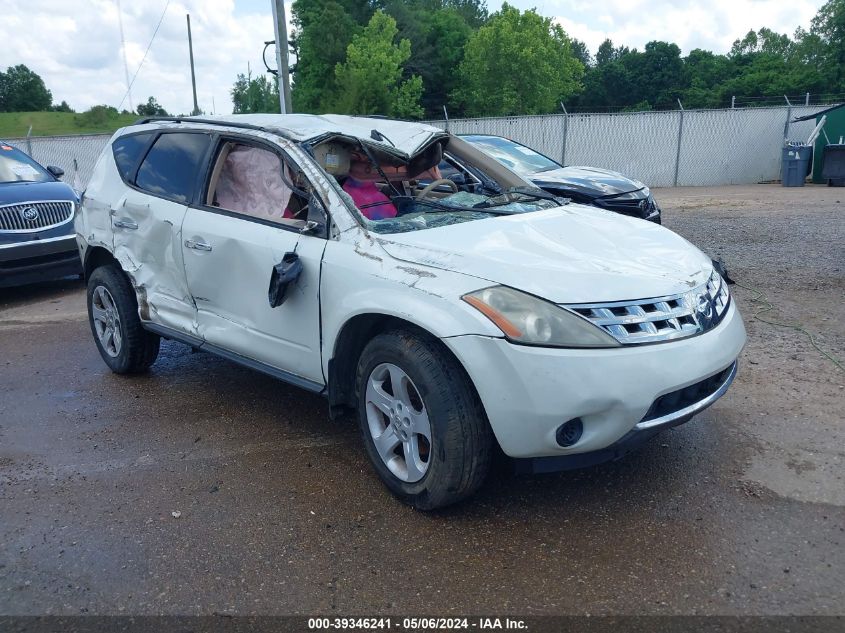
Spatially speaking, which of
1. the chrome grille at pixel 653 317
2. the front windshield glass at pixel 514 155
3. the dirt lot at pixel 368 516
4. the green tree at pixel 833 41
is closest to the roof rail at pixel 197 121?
the dirt lot at pixel 368 516

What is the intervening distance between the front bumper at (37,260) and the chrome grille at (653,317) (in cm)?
701

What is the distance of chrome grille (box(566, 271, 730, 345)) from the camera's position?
111 inches

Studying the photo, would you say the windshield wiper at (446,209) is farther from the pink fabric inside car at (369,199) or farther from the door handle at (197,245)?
the door handle at (197,245)

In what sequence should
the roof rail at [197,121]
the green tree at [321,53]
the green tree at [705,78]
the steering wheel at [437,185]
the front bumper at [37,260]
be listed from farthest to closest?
the green tree at [705,78]
the green tree at [321,53]
the front bumper at [37,260]
the steering wheel at [437,185]
the roof rail at [197,121]

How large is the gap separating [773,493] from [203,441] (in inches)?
119

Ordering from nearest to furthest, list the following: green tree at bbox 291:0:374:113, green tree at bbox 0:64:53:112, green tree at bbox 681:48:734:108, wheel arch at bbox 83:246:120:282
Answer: wheel arch at bbox 83:246:120:282 → green tree at bbox 291:0:374:113 → green tree at bbox 681:48:734:108 → green tree at bbox 0:64:53:112

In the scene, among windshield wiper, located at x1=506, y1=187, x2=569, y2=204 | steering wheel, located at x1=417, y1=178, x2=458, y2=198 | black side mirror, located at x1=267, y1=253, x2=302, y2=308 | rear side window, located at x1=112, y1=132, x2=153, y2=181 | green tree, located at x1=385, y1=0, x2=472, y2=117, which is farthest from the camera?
green tree, located at x1=385, y1=0, x2=472, y2=117

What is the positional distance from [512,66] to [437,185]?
4266 centimetres

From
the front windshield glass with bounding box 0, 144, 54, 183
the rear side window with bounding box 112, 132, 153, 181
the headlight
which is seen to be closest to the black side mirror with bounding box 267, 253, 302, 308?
the headlight

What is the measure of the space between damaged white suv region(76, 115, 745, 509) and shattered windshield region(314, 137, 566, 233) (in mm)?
15

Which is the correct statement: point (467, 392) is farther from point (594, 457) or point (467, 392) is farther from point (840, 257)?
point (840, 257)

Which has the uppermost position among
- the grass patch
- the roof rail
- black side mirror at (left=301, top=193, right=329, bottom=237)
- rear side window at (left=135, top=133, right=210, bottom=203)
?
the grass patch

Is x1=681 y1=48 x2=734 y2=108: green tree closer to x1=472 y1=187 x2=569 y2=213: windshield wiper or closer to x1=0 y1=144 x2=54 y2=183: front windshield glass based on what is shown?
x1=0 y1=144 x2=54 y2=183: front windshield glass

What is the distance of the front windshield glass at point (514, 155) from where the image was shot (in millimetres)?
8727
